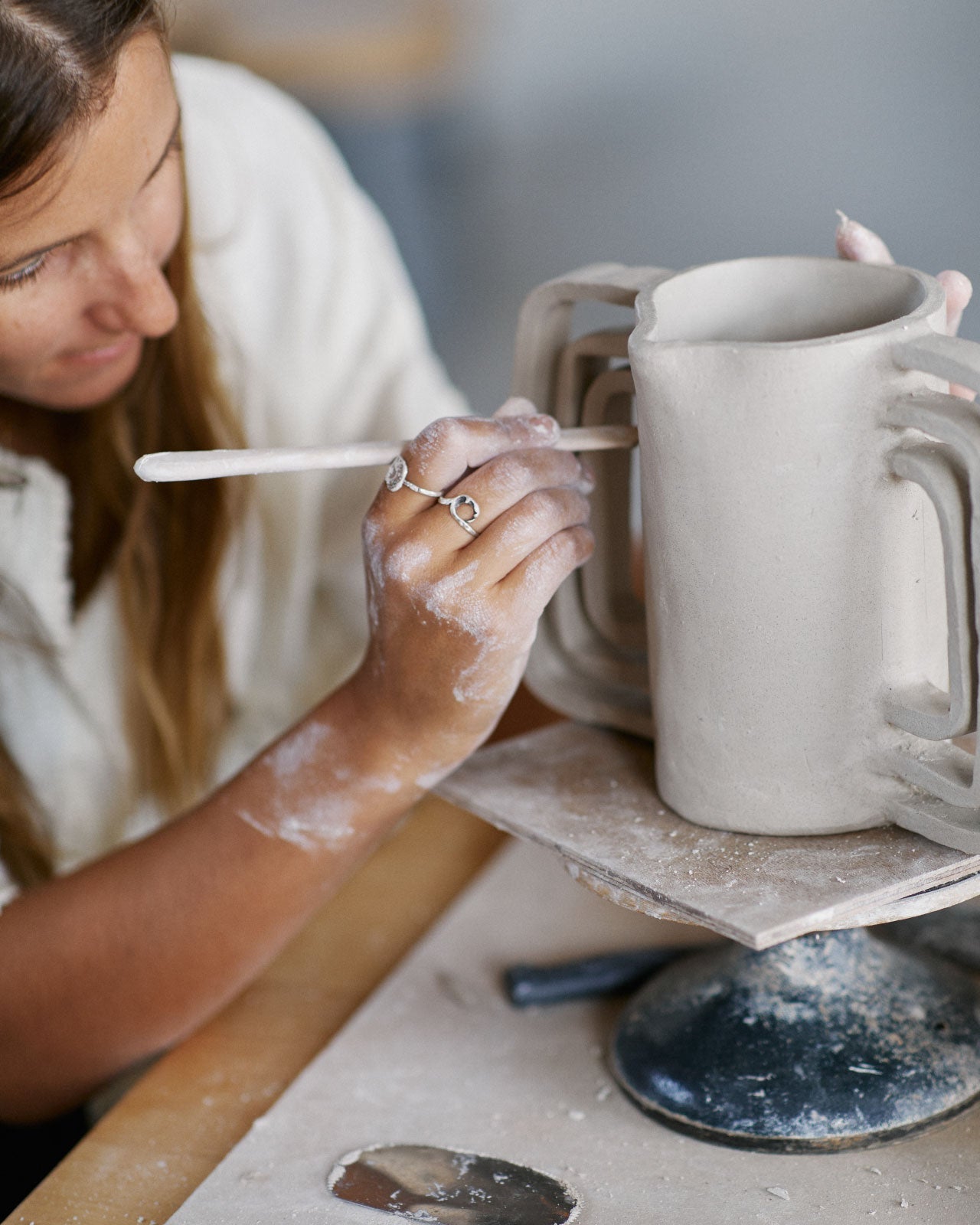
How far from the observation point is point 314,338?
1.08 metres

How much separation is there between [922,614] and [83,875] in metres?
0.48

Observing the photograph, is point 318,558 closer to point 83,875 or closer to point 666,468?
point 83,875

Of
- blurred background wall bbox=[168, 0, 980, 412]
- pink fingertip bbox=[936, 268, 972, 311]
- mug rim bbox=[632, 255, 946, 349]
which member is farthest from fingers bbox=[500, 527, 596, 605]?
blurred background wall bbox=[168, 0, 980, 412]

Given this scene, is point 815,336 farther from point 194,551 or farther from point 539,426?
point 194,551

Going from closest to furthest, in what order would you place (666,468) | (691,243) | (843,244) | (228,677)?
(666,468)
(843,244)
(228,677)
(691,243)

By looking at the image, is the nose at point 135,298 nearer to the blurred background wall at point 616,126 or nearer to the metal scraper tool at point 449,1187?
the metal scraper tool at point 449,1187

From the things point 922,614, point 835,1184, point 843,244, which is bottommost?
point 835,1184

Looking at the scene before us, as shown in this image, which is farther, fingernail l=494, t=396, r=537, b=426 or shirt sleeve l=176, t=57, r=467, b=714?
shirt sleeve l=176, t=57, r=467, b=714

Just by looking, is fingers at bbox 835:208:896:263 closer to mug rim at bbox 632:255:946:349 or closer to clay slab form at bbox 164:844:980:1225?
mug rim at bbox 632:255:946:349

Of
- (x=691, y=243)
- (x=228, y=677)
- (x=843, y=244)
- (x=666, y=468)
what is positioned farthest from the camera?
(x=691, y=243)

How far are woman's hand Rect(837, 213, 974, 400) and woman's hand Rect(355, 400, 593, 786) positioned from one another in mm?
184

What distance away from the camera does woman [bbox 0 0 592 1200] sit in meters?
0.59

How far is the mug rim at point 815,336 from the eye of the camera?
0.50 meters

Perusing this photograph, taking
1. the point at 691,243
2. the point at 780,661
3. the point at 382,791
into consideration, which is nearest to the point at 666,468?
the point at 780,661
